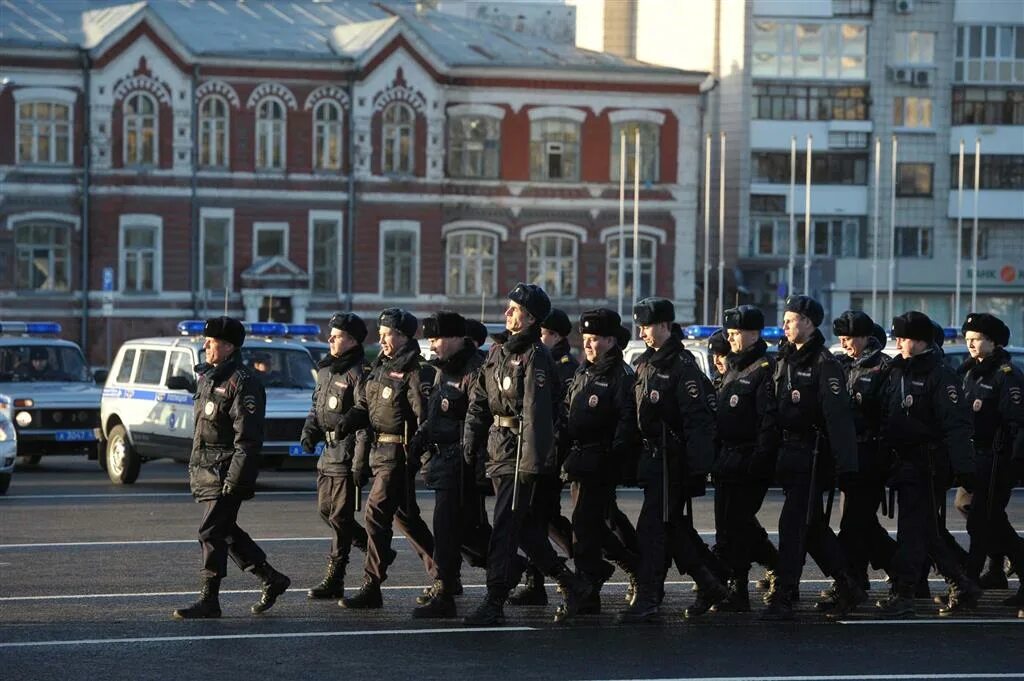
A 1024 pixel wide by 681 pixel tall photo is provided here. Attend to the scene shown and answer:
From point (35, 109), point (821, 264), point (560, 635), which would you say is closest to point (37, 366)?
point (560, 635)

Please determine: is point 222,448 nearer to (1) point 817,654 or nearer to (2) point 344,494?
(2) point 344,494

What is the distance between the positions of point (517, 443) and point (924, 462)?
273 cm

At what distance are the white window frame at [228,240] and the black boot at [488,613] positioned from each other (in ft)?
142

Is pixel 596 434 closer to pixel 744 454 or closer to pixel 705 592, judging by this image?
pixel 744 454

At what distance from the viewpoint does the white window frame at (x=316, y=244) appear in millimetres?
56000

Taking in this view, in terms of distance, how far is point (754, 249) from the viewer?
69.1m

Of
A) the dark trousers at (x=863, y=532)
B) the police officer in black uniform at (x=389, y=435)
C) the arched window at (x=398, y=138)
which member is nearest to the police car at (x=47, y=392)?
the police officer in black uniform at (x=389, y=435)

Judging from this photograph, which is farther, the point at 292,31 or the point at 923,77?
the point at 923,77

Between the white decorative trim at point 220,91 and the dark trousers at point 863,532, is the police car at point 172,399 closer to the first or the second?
the dark trousers at point 863,532

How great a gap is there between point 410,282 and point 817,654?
45856 mm

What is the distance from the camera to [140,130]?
54344 millimetres

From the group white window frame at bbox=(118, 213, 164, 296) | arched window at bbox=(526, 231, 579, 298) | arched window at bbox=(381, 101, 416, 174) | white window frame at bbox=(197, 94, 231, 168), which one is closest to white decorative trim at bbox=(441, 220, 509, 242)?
arched window at bbox=(526, 231, 579, 298)

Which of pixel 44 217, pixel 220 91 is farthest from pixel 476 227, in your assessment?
pixel 44 217

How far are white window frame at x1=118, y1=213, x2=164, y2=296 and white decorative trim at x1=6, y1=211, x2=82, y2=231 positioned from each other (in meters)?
1.13
